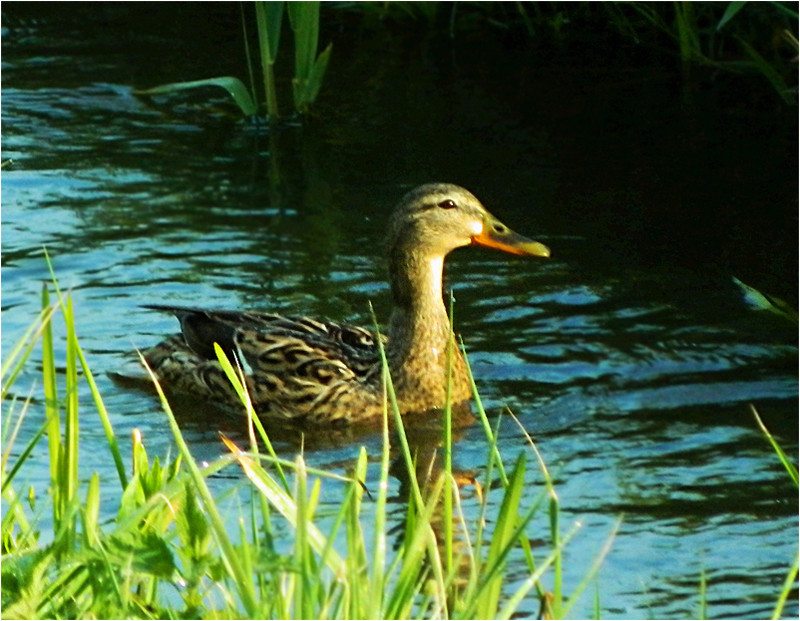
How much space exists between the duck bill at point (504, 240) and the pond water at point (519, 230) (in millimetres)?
447

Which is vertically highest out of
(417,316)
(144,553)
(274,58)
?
(274,58)

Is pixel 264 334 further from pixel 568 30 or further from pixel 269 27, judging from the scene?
pixel 568 30

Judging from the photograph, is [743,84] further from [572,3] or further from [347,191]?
[347,191]

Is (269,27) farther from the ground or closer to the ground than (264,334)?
farther from the ground

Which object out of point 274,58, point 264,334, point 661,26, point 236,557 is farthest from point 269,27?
point 236,557

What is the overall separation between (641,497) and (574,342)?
1.68 meters

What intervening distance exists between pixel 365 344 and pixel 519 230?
5.89 feet

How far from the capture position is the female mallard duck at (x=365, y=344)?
692 centimetres

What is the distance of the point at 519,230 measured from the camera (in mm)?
8594

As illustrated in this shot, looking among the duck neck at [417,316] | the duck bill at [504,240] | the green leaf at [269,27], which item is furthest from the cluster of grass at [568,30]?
the duck neck at [417,316]

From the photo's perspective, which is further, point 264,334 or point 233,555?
point 264,334

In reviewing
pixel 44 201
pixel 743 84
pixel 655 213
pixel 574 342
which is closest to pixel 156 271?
pixel 44 201

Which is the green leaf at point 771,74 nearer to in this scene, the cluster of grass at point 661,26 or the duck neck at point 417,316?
the cluster of grass at point 661,26

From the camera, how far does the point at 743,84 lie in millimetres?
11102
